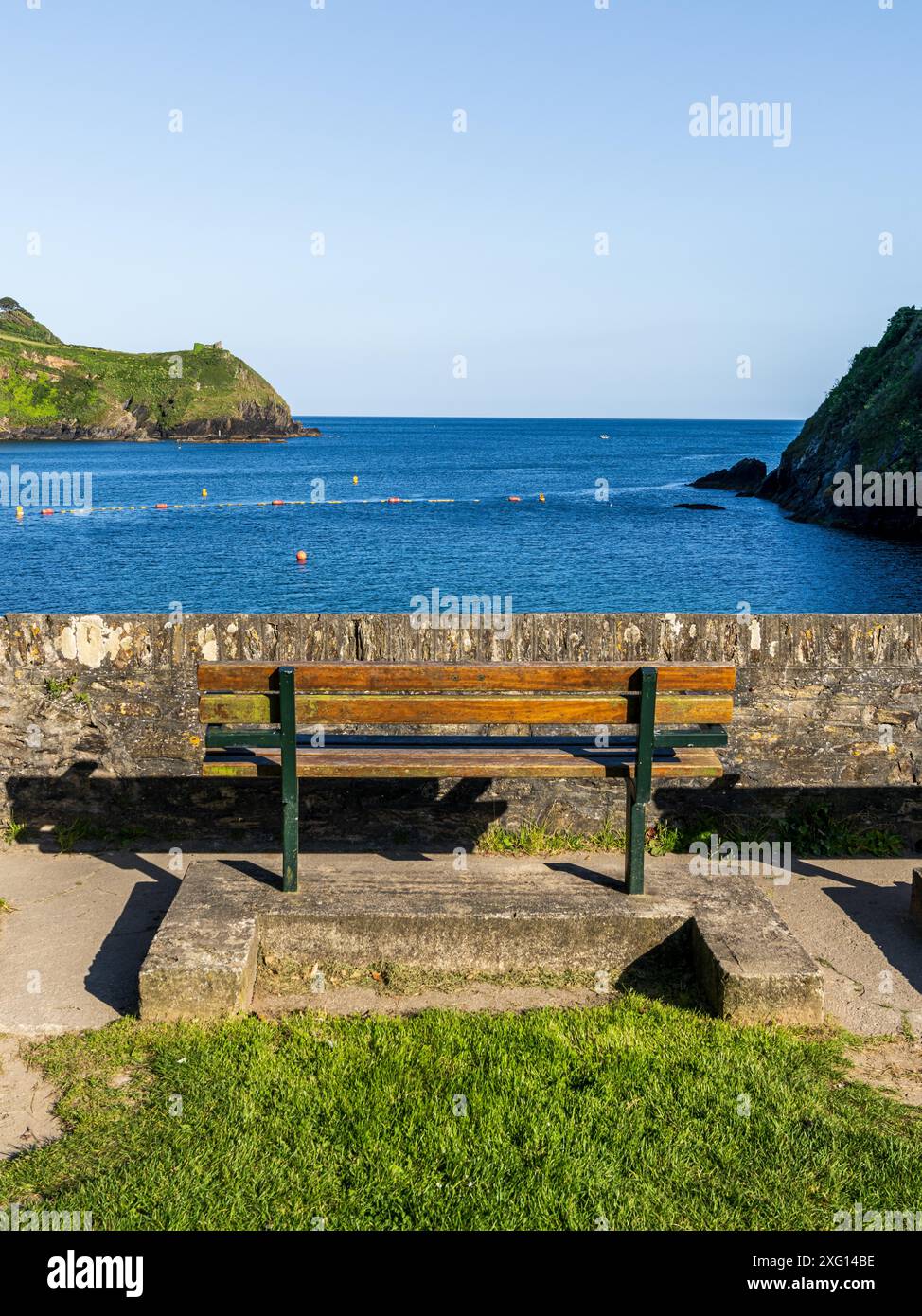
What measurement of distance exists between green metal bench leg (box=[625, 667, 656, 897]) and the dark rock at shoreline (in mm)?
76902

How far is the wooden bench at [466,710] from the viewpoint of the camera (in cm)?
520

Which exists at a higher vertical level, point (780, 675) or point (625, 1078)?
point (780, 675)

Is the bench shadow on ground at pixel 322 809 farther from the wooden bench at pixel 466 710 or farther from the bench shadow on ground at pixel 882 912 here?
the wooden bench at pixel 466 710

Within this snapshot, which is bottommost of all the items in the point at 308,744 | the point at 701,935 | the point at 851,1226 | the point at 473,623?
the point at 851,1226

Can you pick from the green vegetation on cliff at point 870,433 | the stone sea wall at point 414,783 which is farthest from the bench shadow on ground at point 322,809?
the green vegetation on cliff at point 870,433

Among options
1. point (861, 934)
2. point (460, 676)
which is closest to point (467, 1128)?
point (460, 676)

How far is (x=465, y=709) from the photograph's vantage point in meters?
5.29

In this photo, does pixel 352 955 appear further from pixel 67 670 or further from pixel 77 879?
pixel 67 670

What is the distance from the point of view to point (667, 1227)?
129 inches

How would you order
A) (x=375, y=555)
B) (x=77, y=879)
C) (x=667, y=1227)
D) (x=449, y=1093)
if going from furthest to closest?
(x=375, y=555) → (x=77, y=879) → (x=449, y=1093) → (x=667, y=1227)

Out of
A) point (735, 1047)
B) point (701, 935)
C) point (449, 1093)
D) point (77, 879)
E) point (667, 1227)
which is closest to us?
point (667, 1227)

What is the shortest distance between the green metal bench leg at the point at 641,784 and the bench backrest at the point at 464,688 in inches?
0.6

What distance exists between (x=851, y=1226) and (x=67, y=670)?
5.44 m

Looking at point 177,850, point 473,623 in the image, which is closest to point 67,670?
point 177,850
